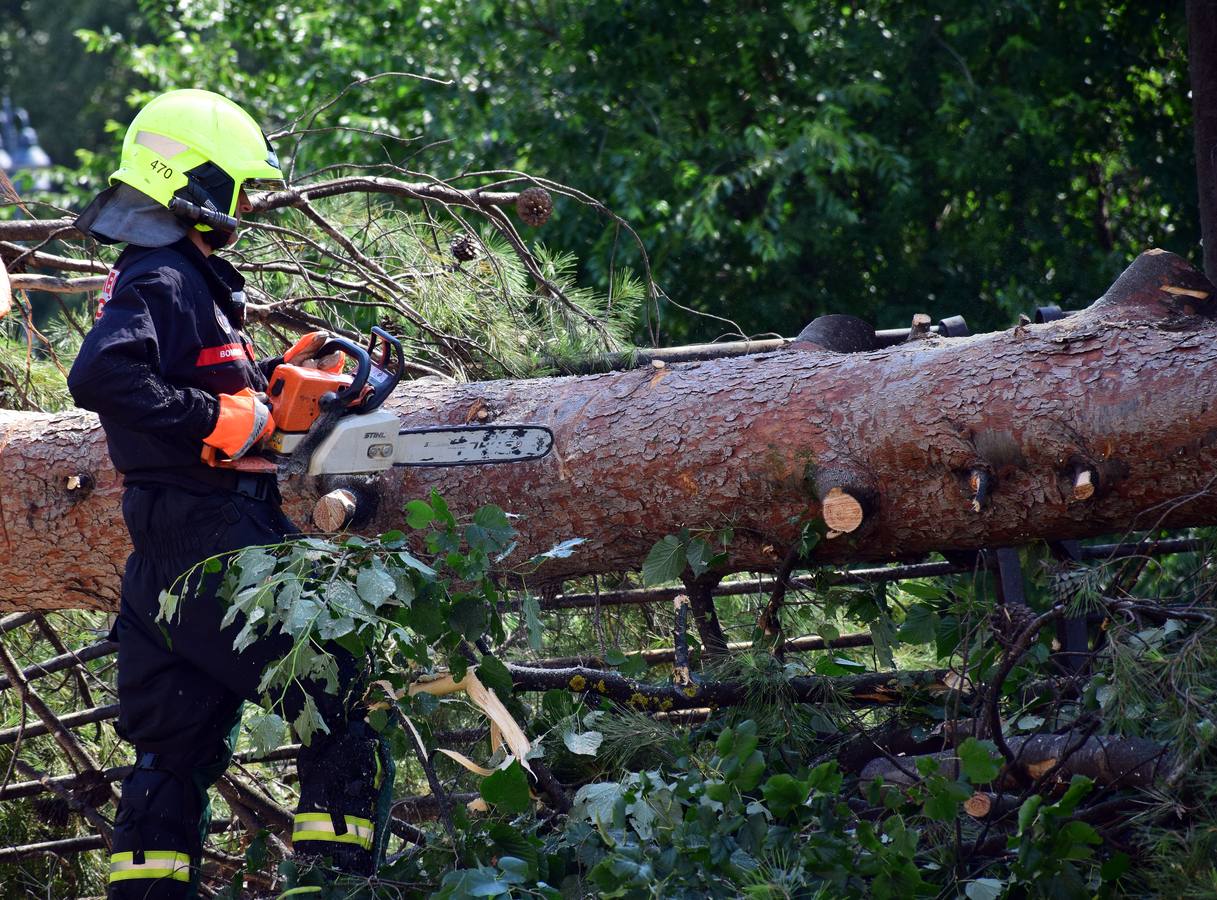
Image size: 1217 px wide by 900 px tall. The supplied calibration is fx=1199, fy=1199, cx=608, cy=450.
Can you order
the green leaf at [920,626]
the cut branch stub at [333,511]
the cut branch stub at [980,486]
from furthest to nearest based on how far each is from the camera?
the cut branch stub at [333,511]
the green leaf at [920,626]
the cut branch stub at [980,486]

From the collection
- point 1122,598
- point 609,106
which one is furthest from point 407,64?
point 1122,598

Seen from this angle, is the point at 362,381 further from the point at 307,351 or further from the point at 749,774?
the point at 749,774

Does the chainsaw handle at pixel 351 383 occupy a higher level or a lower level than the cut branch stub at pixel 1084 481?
higher

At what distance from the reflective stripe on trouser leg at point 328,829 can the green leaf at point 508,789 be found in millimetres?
405

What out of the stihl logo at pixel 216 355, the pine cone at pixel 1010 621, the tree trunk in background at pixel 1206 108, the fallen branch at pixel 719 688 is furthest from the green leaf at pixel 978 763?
the tree trunk in background at pixel 1206 108

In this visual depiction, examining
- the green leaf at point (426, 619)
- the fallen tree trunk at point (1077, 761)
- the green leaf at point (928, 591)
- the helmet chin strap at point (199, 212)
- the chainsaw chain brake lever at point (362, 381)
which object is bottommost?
the fallen tree trunk at point (1077, 761)

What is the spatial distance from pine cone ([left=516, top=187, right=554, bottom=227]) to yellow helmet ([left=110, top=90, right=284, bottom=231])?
1.35m

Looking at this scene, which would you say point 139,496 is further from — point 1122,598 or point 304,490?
point 1122,598

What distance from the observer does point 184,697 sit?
2.45m

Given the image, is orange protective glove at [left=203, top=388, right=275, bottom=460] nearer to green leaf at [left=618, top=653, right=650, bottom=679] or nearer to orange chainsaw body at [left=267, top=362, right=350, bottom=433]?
orange chainsaw body at [left=267, top=362, right=350, bottom=433]

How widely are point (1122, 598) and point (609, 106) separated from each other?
6.76 meters

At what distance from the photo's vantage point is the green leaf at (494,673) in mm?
2336

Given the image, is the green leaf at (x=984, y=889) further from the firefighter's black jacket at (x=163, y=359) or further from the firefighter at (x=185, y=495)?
the firefighter's black jacket at (x=163, y=359)

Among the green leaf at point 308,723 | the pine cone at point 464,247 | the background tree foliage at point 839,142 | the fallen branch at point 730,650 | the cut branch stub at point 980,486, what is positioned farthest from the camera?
the background tree foliage at point 839,142
